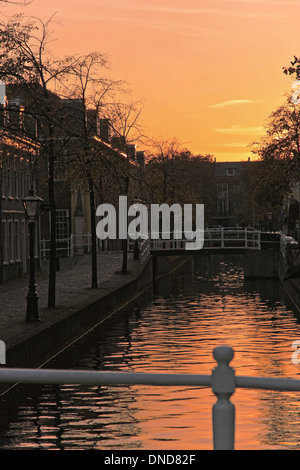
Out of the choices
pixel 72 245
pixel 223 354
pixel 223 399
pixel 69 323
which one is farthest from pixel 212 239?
pixel 223 354

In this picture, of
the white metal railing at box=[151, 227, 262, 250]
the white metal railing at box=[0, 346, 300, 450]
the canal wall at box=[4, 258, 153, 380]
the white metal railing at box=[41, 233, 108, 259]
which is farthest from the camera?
the white metal railing at box=[41, 233, 108, 259]

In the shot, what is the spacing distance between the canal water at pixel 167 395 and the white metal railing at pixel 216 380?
639 centimetres

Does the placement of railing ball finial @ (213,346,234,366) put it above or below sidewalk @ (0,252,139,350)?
above

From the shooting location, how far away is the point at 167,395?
17.0m

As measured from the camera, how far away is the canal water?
1297 centimetres

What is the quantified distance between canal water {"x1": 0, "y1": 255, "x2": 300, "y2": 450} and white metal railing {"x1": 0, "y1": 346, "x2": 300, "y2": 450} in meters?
6.39

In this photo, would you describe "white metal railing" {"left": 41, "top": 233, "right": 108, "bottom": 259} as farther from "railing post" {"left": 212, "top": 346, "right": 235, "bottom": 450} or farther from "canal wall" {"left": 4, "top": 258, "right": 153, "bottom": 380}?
"railing post" {"left": 212, "top": 346, "right": 235, "bottom": 450}

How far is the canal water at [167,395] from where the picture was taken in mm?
12969

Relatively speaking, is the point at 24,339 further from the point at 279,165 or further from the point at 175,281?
the point at 175,281

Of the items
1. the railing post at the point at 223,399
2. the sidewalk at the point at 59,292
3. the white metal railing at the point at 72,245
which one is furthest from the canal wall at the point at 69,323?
the white metal railing at the point at 72,245

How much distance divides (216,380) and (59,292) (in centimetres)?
3241

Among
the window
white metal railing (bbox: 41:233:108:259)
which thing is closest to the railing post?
white metal railing (bbox: 41:233:108:259)

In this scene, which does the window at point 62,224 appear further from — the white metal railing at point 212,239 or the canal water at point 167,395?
the canal water at point 167,395
